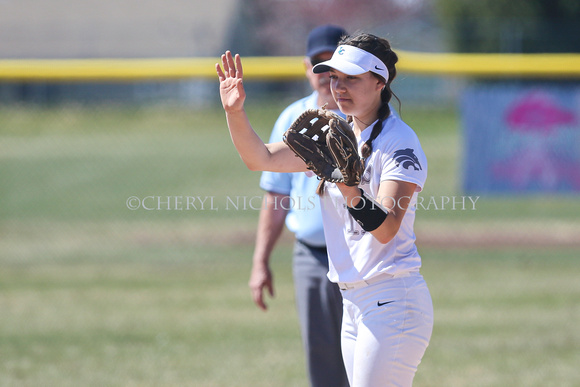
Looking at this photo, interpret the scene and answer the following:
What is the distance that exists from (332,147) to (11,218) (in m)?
10.3

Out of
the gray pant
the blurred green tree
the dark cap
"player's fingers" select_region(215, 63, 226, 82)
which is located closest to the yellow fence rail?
the blurred green tree

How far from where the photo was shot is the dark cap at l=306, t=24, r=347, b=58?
4.09 metres

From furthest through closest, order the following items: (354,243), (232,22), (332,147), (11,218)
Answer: (232,22)
(11,218)
(354,243)
(332,147)

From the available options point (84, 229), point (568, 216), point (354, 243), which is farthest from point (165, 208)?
point (354, 243)

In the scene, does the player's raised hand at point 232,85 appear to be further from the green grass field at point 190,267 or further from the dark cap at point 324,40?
the green grass field at point 190,267

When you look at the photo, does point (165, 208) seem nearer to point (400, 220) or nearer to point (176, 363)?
point (176, 363)

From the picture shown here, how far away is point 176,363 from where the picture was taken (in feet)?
17.9

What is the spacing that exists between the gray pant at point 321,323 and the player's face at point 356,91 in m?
1.19

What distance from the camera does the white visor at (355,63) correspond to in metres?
2.82

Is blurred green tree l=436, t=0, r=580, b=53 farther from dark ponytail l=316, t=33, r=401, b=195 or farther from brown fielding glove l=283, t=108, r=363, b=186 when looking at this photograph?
brown fielding glove l=283, t=108, r=363, b=186

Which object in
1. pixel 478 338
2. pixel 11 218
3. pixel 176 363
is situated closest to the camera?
pixel 176 363

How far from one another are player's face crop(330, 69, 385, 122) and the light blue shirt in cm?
91

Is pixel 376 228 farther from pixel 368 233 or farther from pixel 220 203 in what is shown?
pixel 220 203

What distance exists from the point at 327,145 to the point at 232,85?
1.60 feet
